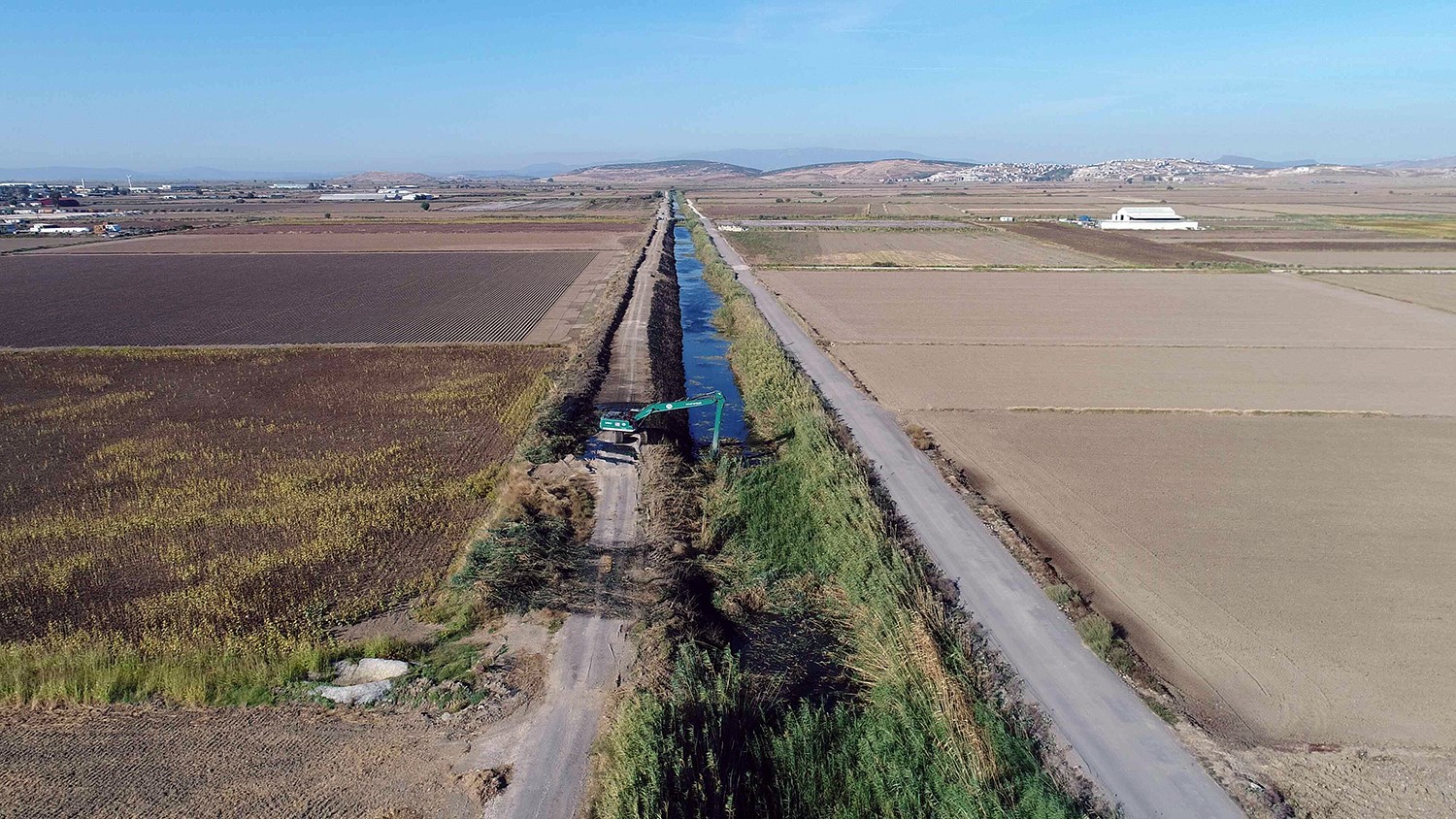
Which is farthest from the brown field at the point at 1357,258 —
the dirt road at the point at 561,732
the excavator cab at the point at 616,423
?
the dirt road at the point at 561,732

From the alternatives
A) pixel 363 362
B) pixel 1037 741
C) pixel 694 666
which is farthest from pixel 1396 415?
pixel 363 362

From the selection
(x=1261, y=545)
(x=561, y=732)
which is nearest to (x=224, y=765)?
(x=561, y=732)

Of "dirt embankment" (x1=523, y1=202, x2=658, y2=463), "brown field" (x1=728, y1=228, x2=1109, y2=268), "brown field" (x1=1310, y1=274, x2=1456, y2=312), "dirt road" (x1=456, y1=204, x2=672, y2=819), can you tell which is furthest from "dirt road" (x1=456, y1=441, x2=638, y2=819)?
"brown field" (x1=1310, y1=274, x2=1456, y2=312)

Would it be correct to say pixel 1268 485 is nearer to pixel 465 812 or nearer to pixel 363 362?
pixel 465 812

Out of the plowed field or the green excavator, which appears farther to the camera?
the green excavator

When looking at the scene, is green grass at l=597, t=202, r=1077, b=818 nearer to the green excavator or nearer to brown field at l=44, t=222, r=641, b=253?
the green excavator
